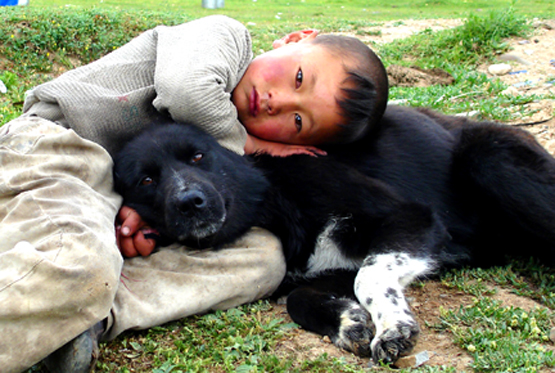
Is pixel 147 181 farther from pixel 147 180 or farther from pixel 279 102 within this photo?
pixel 279 102

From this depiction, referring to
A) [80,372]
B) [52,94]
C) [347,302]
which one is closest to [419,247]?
[347,302]

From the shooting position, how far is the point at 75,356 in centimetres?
202

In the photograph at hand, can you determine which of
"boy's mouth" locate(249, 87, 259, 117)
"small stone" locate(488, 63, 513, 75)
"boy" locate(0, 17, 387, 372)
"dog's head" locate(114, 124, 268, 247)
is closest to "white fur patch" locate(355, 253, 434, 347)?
"boy" locate(0, 17, 387, 372)

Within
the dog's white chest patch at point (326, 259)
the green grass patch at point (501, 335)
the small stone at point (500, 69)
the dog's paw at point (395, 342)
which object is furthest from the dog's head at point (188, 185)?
the small stone at point (500, 69)

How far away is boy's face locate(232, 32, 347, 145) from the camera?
321cm

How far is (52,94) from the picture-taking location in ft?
9.74

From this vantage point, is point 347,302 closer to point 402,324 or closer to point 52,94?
point 402,324

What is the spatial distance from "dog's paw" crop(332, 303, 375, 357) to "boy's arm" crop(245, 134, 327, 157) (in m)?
1.02

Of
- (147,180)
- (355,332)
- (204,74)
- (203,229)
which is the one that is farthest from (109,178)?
(355,332)

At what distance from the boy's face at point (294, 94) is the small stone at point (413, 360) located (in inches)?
57.1

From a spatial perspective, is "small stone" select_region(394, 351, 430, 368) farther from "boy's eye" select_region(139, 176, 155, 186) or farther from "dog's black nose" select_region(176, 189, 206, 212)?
"boy's eye" select_region(139, 176, 155, 186)

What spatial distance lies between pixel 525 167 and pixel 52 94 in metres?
2.72

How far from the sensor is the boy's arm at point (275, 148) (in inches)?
129

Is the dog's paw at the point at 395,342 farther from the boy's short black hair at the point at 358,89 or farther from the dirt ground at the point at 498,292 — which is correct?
the boy's short black hair at the point at 358,89
